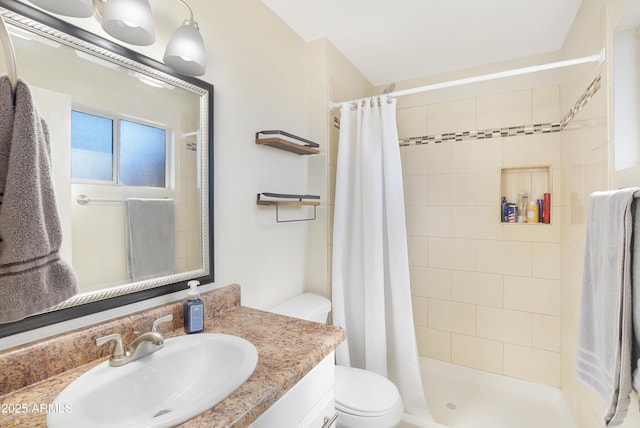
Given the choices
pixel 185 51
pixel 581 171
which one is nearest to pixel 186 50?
pixel 185 51

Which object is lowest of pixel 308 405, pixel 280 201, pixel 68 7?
pixel 308 405

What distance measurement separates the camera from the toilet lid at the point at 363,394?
4.35 ft

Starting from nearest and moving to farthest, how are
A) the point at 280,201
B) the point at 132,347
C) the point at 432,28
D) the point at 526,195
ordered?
the point at 132,347 → the point at 280,201 → the point at 432,28 → the point at 526,195

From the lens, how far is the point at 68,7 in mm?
742

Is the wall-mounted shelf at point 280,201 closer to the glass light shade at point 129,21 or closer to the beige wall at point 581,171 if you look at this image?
the glass light shade at point 129,21

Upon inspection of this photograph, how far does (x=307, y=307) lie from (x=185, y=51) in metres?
1.34

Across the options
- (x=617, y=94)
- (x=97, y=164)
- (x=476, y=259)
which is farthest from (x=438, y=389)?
(x=97, y=164)

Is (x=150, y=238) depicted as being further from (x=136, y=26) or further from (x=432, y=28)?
(x=432, y=28)

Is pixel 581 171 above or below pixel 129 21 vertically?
below

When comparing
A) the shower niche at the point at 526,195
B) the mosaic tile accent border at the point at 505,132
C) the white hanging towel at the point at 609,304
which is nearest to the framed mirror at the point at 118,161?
the mosaic tile accent border at the point at 505,132

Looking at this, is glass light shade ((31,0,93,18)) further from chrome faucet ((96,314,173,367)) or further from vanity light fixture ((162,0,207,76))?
chrome faucet ((96,314,173,367))

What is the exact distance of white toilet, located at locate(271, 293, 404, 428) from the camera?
130cm

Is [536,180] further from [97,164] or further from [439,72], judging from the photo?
[97,164]

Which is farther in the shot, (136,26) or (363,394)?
(363,394)
